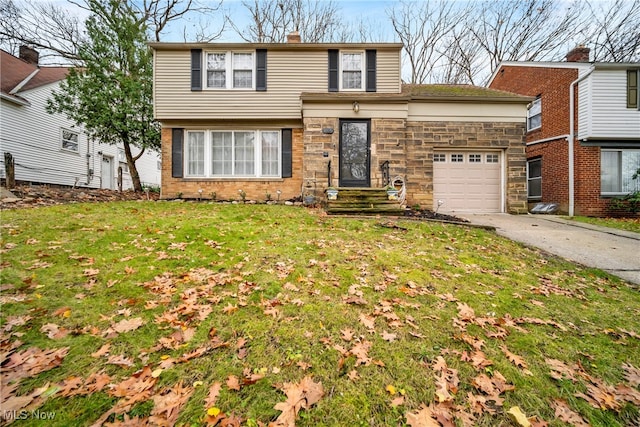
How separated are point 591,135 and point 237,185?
13705 millimetres

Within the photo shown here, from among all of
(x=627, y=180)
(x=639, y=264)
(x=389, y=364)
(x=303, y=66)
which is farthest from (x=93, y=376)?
(x=627, y=180)

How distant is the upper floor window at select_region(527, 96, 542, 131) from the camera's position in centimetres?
1323

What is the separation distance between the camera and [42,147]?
13523mm

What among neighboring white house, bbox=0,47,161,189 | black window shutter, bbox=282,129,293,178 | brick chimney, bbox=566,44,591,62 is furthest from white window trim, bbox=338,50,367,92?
neighboring white house, bbox=0,47,161,189

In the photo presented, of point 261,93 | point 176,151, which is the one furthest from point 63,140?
point 261,93

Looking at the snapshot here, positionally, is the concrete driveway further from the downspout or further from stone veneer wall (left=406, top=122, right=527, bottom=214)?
the downspout

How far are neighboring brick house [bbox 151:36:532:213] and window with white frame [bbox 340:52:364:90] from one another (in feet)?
0.13

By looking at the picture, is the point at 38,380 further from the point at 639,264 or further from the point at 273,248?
the point at 639,264

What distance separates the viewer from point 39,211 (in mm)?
6676

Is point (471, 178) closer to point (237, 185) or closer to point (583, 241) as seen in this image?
point (583, 241)

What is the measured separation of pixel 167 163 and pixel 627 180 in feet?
59.5

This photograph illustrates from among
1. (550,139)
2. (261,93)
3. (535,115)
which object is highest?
(535,115)

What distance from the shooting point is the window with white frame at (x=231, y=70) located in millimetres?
10805

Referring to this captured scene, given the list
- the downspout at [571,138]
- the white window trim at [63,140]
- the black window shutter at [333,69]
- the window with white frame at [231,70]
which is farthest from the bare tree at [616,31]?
the white window trim at [63,140]
